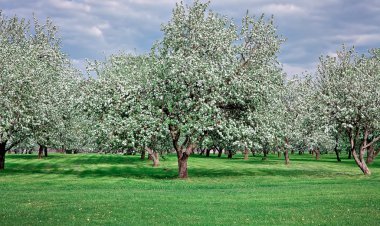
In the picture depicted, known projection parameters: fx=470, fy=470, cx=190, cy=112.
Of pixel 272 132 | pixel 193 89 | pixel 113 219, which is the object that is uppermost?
pixel 193 89

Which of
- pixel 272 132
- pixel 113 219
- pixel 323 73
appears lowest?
pixel 113 219

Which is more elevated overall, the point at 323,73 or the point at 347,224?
the point at 323,73

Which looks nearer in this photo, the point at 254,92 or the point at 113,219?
the point at 113,219

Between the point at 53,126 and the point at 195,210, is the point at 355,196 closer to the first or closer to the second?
the point at 195,210

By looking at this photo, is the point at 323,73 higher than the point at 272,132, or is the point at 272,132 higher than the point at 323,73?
the point at 323,73

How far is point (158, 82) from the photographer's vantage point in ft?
142

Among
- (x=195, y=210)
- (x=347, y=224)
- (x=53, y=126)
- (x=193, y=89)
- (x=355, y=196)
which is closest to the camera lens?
(x=347, y=224)

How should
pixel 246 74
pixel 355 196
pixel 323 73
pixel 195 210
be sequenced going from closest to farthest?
pixel 195 210, pixel 355 196, pixel 246 74, pixel 323 73

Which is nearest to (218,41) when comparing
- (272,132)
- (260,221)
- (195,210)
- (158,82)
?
(158,82)

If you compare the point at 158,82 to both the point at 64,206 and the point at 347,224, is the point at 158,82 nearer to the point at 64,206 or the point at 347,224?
the point at 64,206

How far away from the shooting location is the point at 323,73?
5884 cm

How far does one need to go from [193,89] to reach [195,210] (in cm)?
2046

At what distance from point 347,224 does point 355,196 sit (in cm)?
1008

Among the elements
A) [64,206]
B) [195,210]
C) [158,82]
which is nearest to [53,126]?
[158,82]
